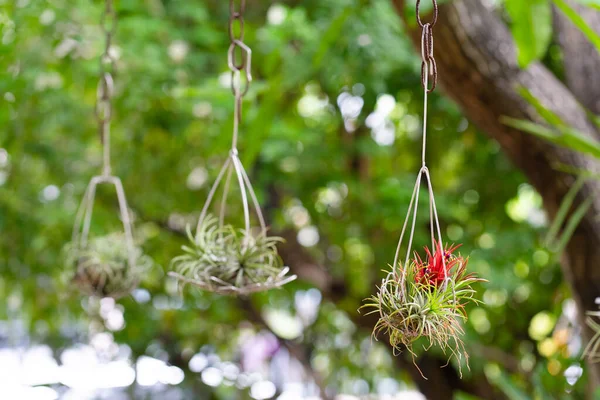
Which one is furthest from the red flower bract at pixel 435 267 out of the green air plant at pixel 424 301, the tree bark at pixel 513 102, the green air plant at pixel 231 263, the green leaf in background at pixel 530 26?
the tree bark at pixel 513 102

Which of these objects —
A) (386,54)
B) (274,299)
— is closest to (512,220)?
(386,54)

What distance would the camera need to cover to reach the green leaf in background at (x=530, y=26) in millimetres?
1115

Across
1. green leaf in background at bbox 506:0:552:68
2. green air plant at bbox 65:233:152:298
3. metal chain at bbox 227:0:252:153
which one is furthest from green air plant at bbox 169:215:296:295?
green leaf in background at bbox 506:0:552:68

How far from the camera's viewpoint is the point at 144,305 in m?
2.62

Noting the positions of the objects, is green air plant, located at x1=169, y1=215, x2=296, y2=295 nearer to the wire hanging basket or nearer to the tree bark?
the wire hanging basket

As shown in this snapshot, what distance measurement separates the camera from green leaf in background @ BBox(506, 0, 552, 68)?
43.9 inches

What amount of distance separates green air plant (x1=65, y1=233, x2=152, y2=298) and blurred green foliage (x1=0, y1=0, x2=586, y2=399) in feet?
1.04

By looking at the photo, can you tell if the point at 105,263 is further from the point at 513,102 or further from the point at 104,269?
the point at 513,102

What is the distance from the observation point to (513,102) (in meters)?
1.33

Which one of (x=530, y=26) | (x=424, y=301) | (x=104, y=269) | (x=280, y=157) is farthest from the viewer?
(x=280, y=157)

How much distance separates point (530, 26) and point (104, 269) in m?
0.87

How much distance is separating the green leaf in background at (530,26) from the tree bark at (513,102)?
0.45ft

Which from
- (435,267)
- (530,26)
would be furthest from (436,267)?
(530,26)

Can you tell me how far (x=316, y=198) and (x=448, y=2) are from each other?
927 mm
